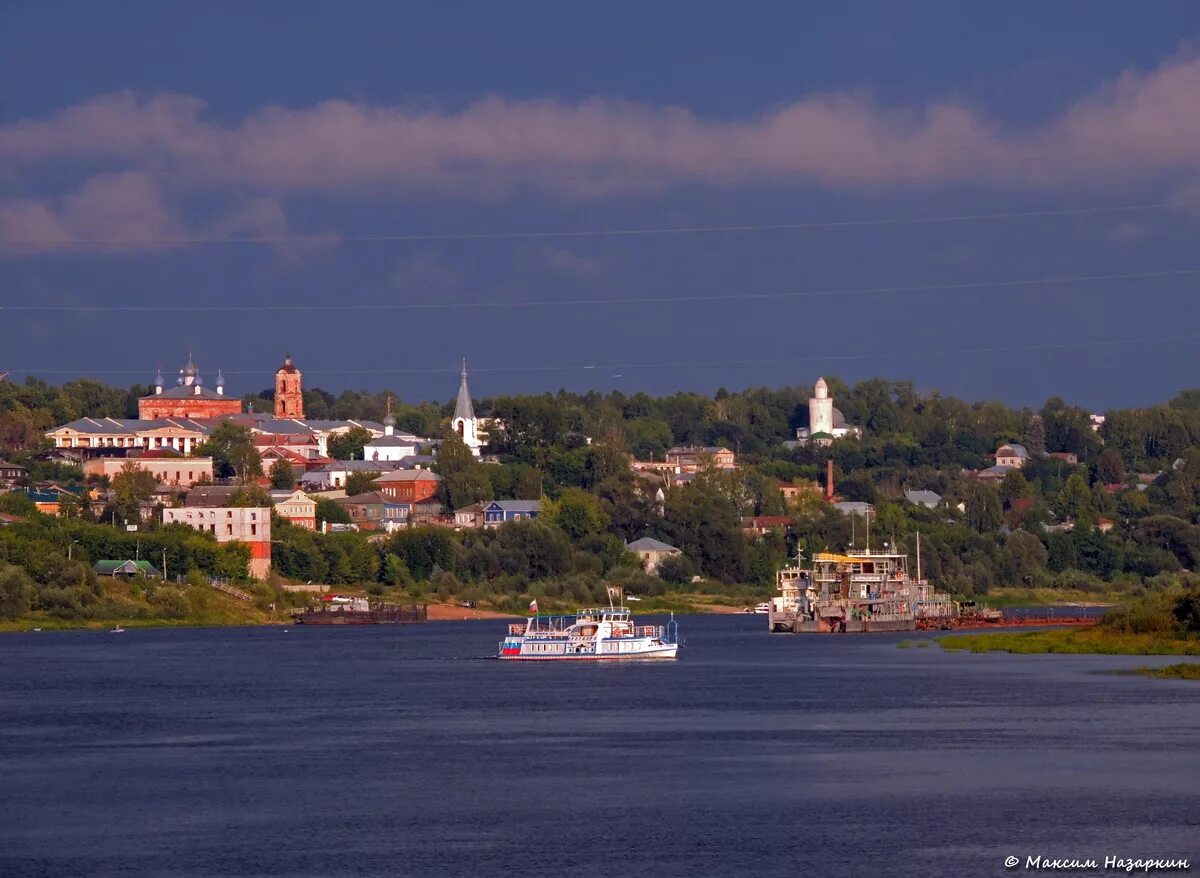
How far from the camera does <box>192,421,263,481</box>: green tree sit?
186m

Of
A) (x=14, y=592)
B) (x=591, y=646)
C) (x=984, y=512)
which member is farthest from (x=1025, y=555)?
(x=591, y=646)

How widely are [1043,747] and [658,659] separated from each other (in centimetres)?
3876

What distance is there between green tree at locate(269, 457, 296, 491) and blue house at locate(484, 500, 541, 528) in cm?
2123

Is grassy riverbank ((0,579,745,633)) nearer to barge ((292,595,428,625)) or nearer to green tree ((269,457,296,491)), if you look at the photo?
barge ((292,595,428,625))

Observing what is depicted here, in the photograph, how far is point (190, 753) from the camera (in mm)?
52656

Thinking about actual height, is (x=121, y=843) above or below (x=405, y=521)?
below

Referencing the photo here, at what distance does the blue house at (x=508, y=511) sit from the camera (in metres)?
165

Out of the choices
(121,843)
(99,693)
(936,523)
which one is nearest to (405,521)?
(936,523)

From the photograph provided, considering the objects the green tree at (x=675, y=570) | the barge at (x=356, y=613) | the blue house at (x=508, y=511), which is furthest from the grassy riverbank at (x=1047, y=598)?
the barge at (x=356, y=613)

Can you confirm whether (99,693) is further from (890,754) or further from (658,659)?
(890,754)

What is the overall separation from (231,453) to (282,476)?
855 cm

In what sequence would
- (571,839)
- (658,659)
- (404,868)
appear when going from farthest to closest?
(658,659) → (571,839) → (404,868)

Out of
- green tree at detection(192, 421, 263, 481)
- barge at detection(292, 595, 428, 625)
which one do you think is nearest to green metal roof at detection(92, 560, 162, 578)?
barge at detection(292, 595, 428, 625)

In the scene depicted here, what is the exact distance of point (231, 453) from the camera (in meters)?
189
